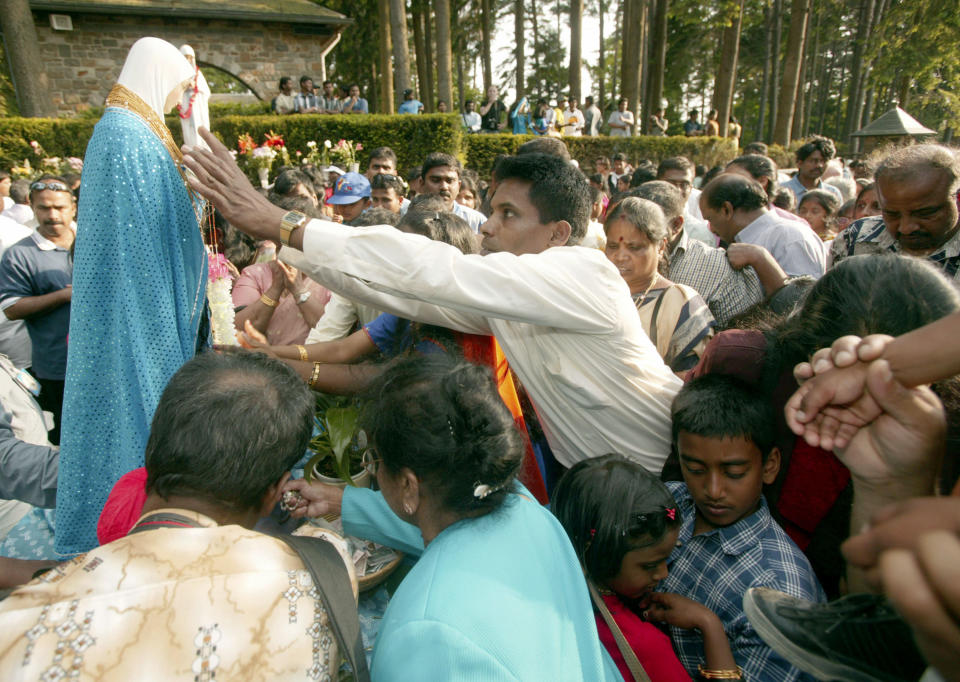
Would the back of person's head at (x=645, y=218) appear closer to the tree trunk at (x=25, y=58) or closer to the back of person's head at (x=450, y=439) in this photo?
the back of person's head at (x=450, y=439)

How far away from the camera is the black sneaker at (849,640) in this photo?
3.09ft

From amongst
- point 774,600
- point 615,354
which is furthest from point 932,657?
point 615,354

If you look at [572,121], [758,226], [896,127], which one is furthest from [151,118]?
[572,121]

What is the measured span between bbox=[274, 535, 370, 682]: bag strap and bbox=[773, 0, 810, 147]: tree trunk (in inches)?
811

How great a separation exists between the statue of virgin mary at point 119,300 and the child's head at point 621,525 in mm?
1467

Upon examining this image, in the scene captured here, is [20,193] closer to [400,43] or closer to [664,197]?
[664,197]

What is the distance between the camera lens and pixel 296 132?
12727 millimetres

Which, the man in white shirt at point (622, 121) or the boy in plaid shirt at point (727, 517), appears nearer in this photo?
the boy in plaid shirt at point (727, 517)

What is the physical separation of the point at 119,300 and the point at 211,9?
19.3 metres

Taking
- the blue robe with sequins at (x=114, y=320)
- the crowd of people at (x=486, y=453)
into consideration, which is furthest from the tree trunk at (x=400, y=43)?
the blue robe with sequins at (x=114, y=320)

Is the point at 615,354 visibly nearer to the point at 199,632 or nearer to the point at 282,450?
the point at 282,450

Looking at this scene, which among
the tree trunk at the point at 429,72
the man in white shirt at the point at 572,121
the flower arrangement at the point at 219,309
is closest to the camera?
the flower arrangement at the point at 219,309

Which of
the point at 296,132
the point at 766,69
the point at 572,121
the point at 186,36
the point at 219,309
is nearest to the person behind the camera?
the point at 219,309

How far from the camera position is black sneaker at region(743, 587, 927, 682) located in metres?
0.94
